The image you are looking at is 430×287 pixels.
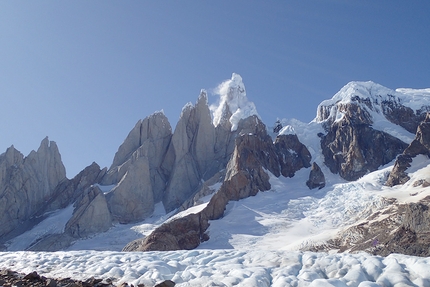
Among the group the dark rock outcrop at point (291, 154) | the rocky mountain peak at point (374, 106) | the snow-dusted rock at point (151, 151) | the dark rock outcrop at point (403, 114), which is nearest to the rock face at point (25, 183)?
the snow-dusted rock at point (151, 151)

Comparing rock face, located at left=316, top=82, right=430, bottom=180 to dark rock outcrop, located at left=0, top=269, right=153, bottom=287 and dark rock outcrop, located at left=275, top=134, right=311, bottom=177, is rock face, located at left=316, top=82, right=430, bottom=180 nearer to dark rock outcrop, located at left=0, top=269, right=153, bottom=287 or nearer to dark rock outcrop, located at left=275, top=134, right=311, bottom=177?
dark rock outcrop, located at left=275, top=134, right=311, bottom=177

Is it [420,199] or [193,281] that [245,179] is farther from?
[193,281]

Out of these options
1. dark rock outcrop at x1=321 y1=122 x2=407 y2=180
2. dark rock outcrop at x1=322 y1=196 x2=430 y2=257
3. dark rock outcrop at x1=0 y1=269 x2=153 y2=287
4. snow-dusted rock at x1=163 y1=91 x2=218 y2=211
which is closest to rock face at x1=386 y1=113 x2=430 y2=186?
dark rock outcrop at x1=321 y1=122 x2=407 y2=180

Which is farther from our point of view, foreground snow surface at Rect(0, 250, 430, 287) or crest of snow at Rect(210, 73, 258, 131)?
crest of snow at Rect(210, 73, 258, 131)

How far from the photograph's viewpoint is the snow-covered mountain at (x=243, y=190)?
59.0m

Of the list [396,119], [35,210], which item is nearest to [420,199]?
[396,119]

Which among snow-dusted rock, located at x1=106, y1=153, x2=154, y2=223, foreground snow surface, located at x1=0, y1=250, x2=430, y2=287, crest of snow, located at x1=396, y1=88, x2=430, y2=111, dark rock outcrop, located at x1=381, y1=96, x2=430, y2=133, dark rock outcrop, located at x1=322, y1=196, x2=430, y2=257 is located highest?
crest of snow, located at x1=396, y1=88, x2=430, y2=111

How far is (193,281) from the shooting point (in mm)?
15227

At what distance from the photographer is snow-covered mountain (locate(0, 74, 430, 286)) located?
59009 millimetres

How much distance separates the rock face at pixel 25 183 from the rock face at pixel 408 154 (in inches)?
3412

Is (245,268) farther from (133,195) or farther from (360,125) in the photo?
(360,125)

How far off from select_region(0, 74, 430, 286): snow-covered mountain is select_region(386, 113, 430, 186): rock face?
311 millimetres

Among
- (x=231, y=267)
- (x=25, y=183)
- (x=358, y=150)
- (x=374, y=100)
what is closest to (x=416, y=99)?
(x=374, y=100)

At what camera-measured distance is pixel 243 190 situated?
95.1m
